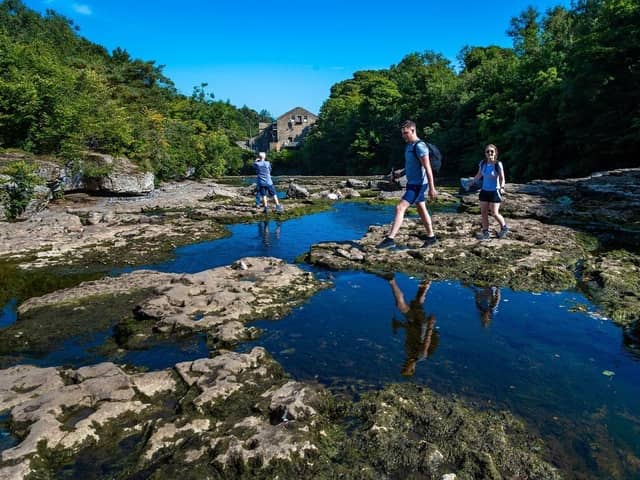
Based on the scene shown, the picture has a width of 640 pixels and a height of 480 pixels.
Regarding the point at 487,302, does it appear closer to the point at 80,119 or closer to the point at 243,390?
the point at 243,390

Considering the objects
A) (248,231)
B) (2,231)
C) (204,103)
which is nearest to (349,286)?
(248,231)

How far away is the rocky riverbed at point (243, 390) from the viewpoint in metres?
2.80

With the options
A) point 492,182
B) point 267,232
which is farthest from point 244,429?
point 267,232

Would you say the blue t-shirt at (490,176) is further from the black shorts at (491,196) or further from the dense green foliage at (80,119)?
the dense green foliage at (80,119)

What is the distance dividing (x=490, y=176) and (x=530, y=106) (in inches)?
1203

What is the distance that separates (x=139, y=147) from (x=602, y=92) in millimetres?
32562

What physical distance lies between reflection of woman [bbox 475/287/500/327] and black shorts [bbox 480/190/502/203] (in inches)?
130

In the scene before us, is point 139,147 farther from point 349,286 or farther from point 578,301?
point 578,301

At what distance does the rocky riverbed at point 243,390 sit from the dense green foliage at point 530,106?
22.3 m

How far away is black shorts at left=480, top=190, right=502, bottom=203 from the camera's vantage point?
9180 millimetres

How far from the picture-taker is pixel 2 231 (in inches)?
446

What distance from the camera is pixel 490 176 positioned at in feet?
30.0

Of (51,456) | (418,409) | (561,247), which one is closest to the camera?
(51,456)

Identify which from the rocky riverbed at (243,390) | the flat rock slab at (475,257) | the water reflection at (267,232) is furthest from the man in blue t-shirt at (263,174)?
the flat rock slab at (475,257)
